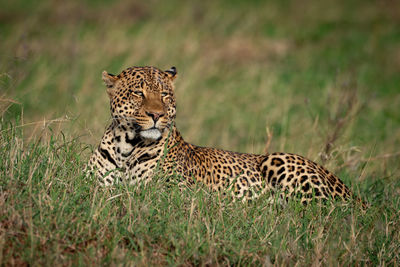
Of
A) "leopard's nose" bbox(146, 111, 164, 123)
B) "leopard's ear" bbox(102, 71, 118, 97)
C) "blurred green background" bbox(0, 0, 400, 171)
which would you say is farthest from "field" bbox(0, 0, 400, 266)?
"leopard's nose" bbox(146, 111, 164, 123)

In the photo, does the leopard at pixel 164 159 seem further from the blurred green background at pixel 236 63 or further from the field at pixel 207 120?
the blurred green background at pixel 236 63

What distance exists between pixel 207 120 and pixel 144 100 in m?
7.73

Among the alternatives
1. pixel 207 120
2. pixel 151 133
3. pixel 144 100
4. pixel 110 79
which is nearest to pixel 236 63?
pixel 207 120

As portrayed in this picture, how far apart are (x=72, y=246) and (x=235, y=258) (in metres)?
1.41

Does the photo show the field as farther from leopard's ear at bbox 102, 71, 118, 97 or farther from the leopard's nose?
the leopard's nose

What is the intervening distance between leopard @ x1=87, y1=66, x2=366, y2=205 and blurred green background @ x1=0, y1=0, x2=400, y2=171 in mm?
1358

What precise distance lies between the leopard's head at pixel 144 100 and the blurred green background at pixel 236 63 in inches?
89.5

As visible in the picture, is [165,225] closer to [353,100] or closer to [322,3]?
[353,100]

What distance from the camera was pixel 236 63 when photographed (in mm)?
19406

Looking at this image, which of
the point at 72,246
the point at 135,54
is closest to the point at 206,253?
the point at 72,246

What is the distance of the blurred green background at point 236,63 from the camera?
12638 mm

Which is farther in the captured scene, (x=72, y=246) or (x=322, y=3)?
(x=322, y=3)

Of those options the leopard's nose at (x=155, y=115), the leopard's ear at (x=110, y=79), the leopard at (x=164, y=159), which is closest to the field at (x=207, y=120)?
the leopard at (x=164, y=159)

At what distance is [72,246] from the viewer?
206 inches
